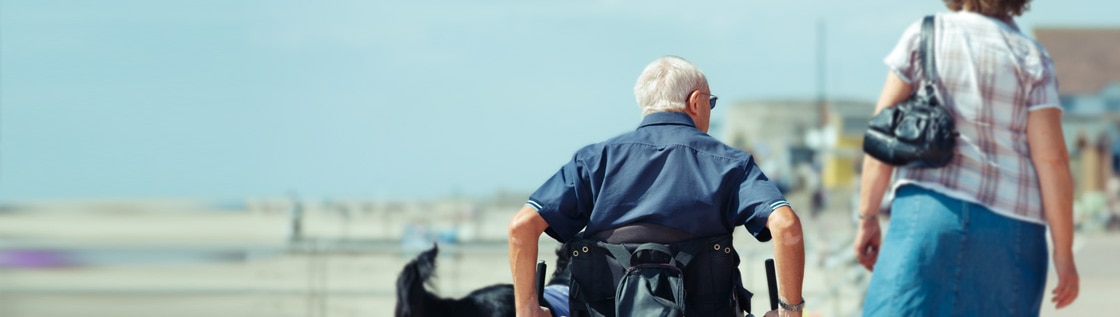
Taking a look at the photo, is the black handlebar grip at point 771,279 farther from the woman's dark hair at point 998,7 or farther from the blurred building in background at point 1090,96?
the blurred building in background at point 1090,96

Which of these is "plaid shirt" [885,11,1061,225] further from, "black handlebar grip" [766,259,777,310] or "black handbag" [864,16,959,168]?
"black handlebar grip" [766,259,777,310]

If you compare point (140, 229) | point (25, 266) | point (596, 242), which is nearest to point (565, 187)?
point (596, 242)

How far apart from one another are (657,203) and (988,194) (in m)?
1.19

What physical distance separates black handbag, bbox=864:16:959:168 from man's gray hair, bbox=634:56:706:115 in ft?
2.66

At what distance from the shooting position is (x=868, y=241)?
4371 mm

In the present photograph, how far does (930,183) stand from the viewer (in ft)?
13.3

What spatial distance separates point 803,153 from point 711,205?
238ft

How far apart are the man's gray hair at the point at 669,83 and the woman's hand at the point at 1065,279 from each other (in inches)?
50.7

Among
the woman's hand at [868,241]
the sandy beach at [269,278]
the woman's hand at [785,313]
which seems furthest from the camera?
the sandy beach at [269,278]

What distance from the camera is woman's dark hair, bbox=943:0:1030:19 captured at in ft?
13.4

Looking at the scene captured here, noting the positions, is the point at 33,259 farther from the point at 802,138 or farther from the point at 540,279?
the point at 802,138

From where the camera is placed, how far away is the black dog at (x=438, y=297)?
4.15m

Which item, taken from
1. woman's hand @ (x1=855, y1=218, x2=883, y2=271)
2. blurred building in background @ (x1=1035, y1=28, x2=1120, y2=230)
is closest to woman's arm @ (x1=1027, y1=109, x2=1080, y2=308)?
woman's hand @ (x1=855, y1=218, x2=883, y2=271)

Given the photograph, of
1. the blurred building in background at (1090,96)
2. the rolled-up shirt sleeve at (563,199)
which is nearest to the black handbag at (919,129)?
the rolled-up shirt sleeve at (563,199)
